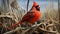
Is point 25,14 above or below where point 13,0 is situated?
below

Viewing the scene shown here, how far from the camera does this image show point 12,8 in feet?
6.48

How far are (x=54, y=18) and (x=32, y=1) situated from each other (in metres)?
0.29

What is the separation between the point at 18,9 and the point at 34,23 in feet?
0.72

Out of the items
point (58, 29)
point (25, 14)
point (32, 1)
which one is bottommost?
point (58, 29)

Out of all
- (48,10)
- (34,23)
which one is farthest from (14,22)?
(48,10)

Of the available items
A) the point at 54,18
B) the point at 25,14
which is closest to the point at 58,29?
the point at 54,18

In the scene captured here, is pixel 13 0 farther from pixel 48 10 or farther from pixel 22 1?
pixel 48 10

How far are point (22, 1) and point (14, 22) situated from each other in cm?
23

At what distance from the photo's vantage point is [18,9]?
1976 millimetres

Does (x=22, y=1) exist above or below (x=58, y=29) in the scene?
above

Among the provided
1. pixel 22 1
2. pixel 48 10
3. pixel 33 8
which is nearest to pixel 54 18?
pixel 48 10

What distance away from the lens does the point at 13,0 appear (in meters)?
1.98

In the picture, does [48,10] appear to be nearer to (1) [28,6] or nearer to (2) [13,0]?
(1) [28,6]

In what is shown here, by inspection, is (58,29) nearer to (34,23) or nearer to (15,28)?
(34,23)
